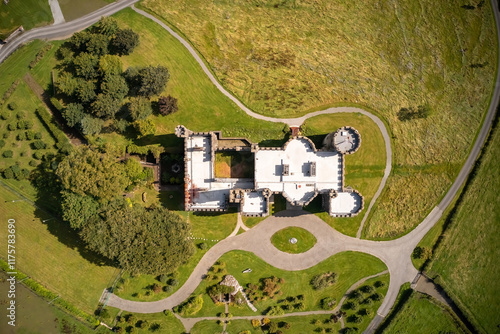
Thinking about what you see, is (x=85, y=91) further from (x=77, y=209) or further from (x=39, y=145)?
(x=77, y=209)

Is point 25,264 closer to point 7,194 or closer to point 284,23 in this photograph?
point 7,194

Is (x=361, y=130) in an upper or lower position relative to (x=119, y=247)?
upper

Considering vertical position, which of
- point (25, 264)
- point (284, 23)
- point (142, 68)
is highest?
point (284, 23)

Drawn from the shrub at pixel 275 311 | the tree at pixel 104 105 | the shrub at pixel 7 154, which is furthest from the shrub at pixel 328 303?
the shrub at pixel 7 154

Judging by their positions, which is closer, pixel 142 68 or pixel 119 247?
pixel 119 247

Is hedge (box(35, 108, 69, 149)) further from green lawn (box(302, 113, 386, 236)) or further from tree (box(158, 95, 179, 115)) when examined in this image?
green lawn (box(302, 113, 386, 236))

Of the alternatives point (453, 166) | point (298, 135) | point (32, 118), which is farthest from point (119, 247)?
point (453, 166)

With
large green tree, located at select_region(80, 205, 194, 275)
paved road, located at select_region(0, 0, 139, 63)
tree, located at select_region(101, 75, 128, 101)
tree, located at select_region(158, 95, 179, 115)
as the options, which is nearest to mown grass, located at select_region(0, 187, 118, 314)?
large green tree, located at select_region(80, 205, 194, 275)
